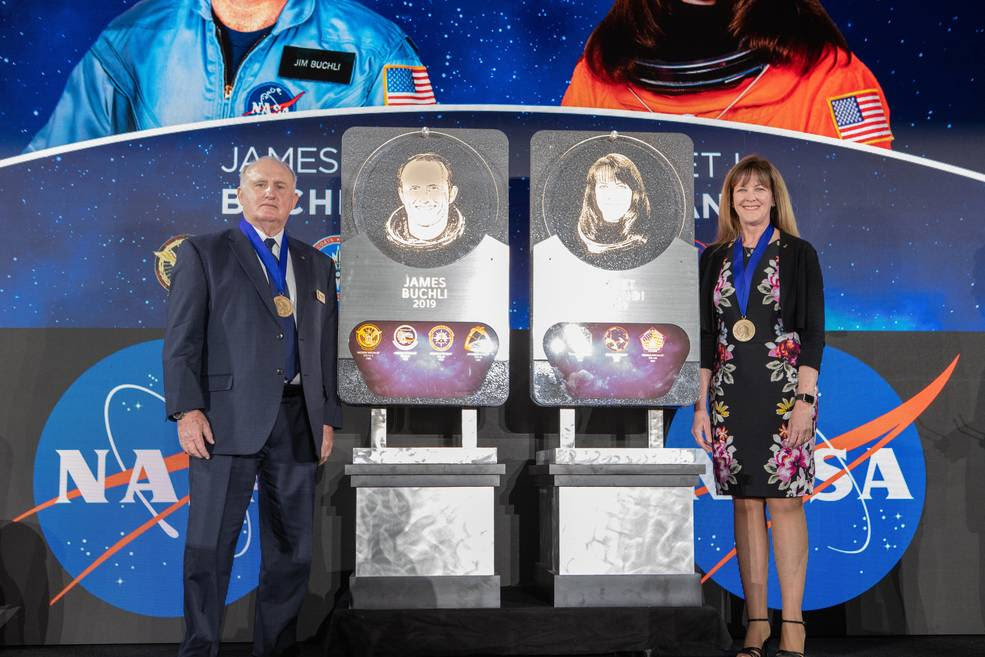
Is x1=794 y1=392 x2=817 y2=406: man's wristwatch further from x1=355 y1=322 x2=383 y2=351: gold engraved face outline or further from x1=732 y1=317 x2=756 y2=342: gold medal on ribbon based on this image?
x1=355 y1=322 x2=383 y2=351: gold engraved face outline

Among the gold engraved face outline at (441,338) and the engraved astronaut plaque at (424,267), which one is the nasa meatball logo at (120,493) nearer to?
the engraved astronaut plaque at (424,267)

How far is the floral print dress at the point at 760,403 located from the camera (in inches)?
118

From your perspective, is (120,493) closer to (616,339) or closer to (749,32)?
(616,339)

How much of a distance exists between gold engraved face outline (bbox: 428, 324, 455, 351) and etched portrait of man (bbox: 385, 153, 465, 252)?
0.90ft

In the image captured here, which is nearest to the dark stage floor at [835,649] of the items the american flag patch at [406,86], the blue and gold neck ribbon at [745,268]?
the blue and gold neck ribbon at [745,268]

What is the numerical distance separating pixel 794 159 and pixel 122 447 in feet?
9.50

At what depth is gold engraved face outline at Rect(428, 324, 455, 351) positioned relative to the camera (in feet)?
10.6

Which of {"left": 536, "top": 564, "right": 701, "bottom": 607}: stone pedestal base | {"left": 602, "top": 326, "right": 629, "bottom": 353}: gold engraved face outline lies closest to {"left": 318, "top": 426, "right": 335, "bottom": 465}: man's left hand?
{"left": 536, "top": 564, "right": 701, "bottom": 607}: stone pedestal base

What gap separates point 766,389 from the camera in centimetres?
303

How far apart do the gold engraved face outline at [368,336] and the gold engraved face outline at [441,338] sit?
0.17 meters

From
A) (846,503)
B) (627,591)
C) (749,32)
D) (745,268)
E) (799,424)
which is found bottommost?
(627,591)

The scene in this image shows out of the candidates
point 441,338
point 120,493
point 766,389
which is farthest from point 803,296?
point 120,493

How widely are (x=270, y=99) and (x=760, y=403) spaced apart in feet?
7.44

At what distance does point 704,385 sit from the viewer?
3.28m
